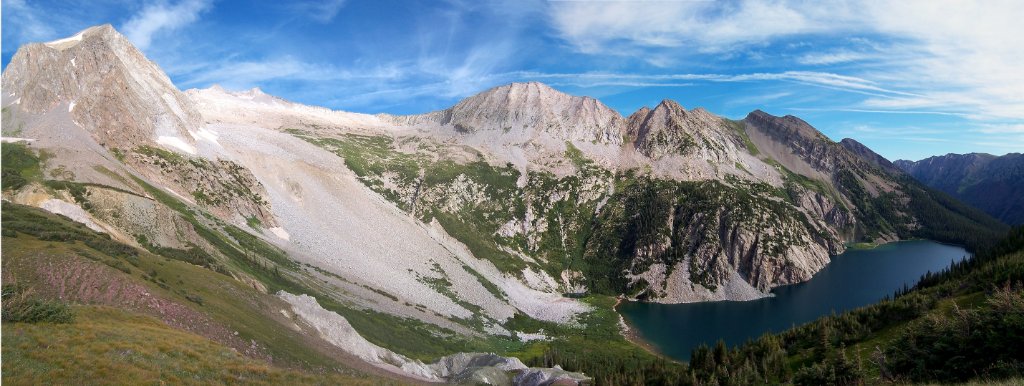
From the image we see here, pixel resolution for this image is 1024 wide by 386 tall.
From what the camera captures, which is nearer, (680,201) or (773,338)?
(773,338)

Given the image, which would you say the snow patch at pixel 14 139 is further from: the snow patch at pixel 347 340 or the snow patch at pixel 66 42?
the snow patch at pixel 347 340

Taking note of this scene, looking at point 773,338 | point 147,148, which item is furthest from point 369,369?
point 147,148

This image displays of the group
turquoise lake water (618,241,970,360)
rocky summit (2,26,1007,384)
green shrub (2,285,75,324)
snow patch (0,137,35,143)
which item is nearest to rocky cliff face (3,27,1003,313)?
rocky summit (2,26,1007,384)

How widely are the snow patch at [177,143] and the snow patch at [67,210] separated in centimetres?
5241

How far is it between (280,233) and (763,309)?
119805 mm

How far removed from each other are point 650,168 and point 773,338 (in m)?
142

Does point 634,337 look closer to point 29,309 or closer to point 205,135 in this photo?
point 29,309

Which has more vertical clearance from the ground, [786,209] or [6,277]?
[786,209]

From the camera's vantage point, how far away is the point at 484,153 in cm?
19125

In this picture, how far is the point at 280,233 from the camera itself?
315ft

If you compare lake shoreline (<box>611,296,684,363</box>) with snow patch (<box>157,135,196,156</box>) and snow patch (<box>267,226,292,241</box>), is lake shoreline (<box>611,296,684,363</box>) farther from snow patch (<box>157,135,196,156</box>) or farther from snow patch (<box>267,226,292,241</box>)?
snow patch (<box>157,135,196,156</box>)

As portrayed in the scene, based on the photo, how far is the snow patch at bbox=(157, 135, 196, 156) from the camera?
103400 millimetres

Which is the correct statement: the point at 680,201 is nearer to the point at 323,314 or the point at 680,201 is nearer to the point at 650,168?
the point at 650,168

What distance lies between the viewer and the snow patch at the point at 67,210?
53812mm
